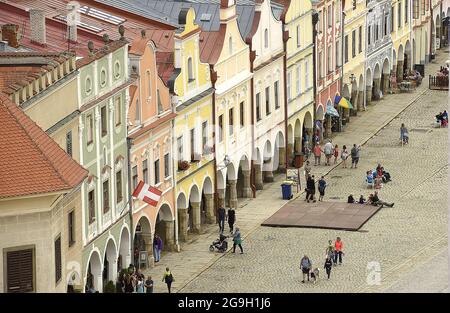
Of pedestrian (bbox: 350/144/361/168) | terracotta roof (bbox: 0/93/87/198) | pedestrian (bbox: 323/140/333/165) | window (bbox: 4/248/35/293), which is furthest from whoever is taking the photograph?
pedestrian (bbox: 323/140/333/165)

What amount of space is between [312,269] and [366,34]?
4429 centimetres

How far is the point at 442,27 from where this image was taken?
13650 cm

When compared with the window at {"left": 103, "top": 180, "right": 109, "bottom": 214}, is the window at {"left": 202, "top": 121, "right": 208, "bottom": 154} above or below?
above

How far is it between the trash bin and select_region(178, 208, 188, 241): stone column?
9.95m

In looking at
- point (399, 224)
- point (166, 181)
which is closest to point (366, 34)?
point (399, 224)

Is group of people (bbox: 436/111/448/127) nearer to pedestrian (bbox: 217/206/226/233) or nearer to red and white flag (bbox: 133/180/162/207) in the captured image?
pedestrian (bbox: 217/206/226/233)

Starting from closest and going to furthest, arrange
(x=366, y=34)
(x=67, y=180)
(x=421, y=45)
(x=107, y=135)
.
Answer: (x=67, y=180), (x=107, y=135), (x=366, y=34), (x=421, y=45)

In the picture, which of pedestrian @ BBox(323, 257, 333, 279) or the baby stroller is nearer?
pedestrian @ BBox(323, 257, 333, 279)

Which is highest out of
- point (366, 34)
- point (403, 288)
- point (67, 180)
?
point (366, 34)

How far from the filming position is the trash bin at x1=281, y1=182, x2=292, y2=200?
8394cm

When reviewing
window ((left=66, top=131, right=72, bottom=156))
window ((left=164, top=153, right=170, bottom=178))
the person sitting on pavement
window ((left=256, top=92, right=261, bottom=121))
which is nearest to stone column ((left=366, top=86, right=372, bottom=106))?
window ((left=256, top=92, right=261, bottom=121))

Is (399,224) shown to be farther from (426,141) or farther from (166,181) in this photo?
(426,141)

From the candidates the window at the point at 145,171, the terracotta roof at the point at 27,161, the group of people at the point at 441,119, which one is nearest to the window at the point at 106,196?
the window at the point at 145,171

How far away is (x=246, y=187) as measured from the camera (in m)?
85.4
